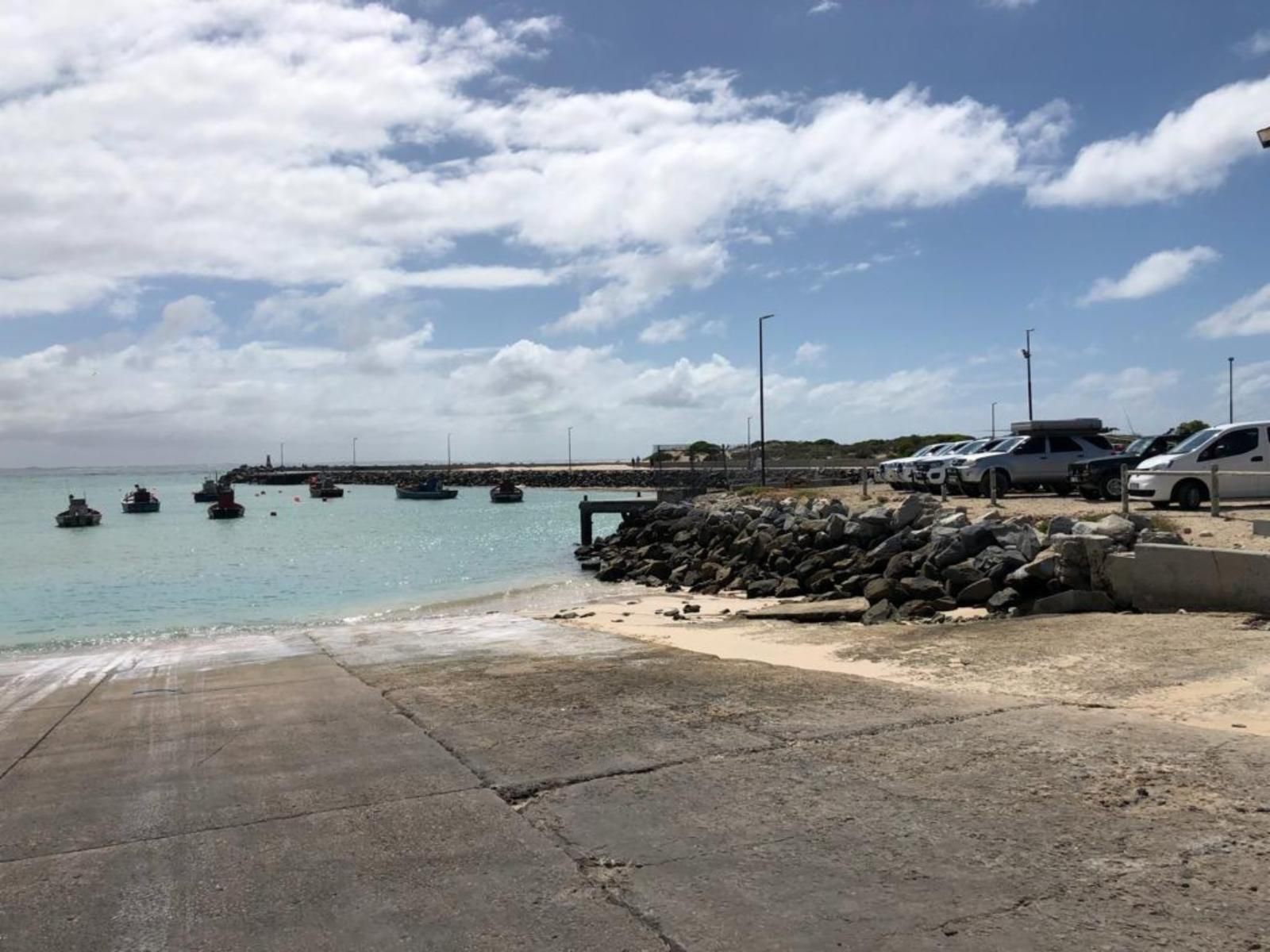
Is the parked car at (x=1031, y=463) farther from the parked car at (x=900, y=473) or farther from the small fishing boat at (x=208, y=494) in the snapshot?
the small fishing boat at (x=208, y=494)

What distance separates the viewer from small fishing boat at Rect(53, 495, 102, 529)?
215 ft

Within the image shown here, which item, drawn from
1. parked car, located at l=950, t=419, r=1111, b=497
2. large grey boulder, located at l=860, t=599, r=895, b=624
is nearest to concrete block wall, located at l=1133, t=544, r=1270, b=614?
large grey boulder, located at l=860, t=599, r=895, b=624

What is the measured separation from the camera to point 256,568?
1476 inches

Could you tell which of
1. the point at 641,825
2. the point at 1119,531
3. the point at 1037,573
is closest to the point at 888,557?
the point at 1119,531

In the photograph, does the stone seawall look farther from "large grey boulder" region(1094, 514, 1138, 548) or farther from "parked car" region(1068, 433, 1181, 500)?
"large grey boulder" region(1094, 514, 1138, 548)

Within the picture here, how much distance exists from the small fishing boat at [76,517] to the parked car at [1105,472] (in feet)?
207

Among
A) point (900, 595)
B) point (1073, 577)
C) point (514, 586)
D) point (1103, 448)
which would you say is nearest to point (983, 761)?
point (1073, 577)

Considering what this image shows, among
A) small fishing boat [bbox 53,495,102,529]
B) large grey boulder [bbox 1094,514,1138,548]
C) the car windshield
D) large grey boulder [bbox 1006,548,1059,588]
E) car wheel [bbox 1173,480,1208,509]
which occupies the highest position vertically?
the car windshield

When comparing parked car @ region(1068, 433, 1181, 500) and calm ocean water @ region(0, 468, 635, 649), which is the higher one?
parked car @ region(1068, 433, 1181, 500)

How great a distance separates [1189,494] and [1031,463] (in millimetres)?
7655

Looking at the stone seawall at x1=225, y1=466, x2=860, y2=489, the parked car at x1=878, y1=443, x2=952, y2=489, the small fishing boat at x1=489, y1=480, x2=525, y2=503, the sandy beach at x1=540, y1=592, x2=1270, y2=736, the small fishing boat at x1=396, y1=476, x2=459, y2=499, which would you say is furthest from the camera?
the small fishing boat at x1=396, y1=476, x2=459, y2=499

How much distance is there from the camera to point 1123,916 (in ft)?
11.7

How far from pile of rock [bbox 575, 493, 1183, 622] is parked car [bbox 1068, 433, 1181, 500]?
137 inches

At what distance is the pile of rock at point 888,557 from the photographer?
1162 centimetres
